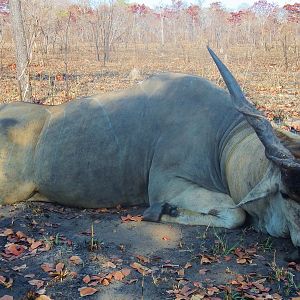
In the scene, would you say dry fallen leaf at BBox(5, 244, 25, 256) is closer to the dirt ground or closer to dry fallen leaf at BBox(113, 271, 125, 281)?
the dirt ground

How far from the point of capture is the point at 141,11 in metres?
64.2

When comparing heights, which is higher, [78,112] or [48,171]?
[78,112]

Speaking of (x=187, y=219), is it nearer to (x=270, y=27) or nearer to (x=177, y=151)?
(x=177, y=151)

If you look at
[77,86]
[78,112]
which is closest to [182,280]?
[78,112]

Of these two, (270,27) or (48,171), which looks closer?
(48,171)

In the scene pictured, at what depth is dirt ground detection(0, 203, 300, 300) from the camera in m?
3.55

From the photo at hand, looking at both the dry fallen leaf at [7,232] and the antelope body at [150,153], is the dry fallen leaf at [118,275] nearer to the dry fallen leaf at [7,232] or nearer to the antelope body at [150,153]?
the antelope body at [150,153]

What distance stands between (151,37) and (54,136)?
50050mm

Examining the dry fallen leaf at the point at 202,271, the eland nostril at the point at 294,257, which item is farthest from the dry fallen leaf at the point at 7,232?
the eland nostril at the point at 294,257

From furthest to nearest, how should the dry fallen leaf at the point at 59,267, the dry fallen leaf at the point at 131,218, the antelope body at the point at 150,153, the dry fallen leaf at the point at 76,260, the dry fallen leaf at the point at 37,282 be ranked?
the dry fallen leaf at the point at 131,218
the antelope body at the point at 150,153
the dry fallen leaf at the point at 76,260
the dry fallen leaf at the point at 59,267
the dry fallen leaf at the point at 37,282

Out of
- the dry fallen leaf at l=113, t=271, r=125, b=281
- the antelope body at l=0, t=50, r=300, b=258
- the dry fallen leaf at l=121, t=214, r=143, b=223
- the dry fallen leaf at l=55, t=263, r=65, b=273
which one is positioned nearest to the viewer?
the dry fallen leaf at l=113, t=271, r=125, b=281

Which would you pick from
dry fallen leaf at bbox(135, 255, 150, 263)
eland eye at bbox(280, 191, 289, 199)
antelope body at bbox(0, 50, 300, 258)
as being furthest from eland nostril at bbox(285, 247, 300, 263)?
dry fallen leaf at bbox(135, 255, 150, 263)

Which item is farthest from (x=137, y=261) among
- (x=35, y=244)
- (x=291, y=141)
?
(x=291, y=141)

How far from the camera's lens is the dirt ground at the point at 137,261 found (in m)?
3.55
